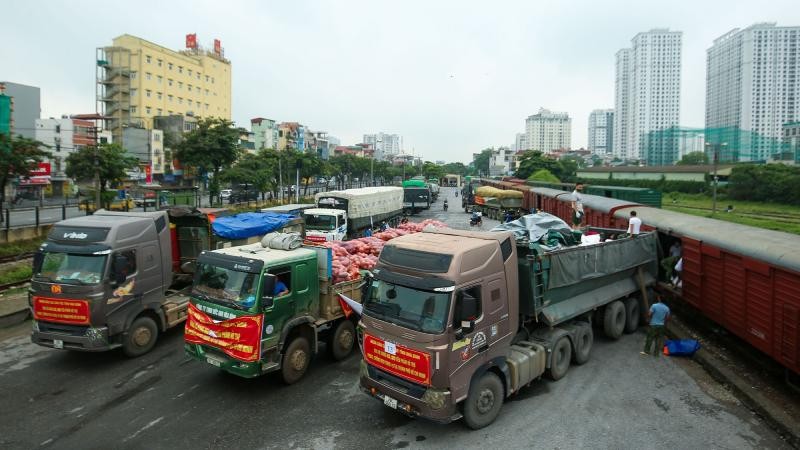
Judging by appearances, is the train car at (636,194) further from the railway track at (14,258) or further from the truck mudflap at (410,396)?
the railway track at (14,258)

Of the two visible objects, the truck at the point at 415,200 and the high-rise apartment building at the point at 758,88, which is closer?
the truck at the point at 415,200

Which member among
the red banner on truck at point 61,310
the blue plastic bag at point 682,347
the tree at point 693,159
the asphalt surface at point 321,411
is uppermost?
the tree at point 693,159

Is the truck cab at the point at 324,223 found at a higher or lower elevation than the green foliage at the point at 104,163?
lower

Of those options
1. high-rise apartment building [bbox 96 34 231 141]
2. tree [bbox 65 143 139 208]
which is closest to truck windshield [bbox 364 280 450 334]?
tree [bbox 65 143 139 208]

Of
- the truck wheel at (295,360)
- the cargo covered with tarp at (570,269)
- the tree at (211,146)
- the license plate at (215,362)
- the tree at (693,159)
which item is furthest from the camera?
the tree at (693,159)

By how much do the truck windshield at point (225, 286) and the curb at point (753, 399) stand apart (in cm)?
872

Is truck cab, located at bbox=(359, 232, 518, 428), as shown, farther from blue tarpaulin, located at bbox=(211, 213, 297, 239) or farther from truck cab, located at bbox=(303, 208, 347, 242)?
truck cab, located at bbox=(303, 208, 347, 242)

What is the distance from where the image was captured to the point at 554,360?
A: 363 inches

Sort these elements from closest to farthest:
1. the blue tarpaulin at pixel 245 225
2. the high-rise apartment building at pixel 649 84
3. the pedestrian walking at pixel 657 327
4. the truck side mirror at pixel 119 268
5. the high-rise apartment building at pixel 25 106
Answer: the truck side mirror at pixel 119 268, the pedestrian walking at pixel 657 327, the blue tarpaulin at pixel 245 225, the high-rise apartment building at pixel 25 106, the high-rise apartment building at pixel 649 84

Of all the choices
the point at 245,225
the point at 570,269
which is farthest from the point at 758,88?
the point at 245,225

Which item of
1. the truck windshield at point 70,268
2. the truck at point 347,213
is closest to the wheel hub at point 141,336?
the truck windshield at point 70,268

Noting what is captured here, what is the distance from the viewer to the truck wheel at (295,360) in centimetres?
905

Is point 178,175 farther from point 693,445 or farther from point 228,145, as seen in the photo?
point 693,445

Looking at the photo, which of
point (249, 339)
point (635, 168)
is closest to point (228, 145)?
point (249, 339)
